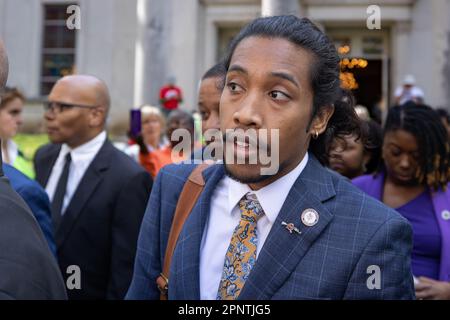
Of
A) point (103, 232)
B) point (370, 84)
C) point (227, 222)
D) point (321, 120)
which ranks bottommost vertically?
point (103, 232)

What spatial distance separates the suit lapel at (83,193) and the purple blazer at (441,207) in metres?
1.73

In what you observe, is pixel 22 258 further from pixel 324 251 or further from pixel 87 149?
pixel 87 149

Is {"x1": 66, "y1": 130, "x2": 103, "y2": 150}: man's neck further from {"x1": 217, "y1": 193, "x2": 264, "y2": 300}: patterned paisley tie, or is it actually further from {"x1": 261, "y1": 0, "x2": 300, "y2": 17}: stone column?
{"x1": 261, "y1": 0, "x2": 300, "y2": 17}: stone column

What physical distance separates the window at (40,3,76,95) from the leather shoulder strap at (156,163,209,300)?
14.8 m

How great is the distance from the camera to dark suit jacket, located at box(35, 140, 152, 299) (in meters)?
3.80

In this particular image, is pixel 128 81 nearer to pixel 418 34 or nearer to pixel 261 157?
pixel 418 34

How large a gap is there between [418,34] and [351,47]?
1640 millimetres

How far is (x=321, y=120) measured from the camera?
2232 mm

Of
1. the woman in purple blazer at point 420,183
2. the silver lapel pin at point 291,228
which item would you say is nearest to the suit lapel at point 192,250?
the silver lapel pin at point 291,228

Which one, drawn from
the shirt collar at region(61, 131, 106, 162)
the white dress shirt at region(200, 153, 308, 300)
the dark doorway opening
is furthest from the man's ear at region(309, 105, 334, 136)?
the dark doorway opening

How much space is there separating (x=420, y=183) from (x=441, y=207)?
0.20m

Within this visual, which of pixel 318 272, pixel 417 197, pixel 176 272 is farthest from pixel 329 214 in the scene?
pixel 417 197

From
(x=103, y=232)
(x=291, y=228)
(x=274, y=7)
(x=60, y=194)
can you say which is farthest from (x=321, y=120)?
(x=274, y=7)

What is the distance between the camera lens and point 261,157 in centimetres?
200
